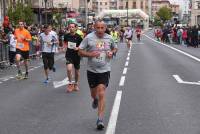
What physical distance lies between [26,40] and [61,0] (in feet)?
281

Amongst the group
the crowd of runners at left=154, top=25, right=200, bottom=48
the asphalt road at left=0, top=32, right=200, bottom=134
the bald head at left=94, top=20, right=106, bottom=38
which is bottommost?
the crowd of runners at left=154, top=25, right=200, bottom=48

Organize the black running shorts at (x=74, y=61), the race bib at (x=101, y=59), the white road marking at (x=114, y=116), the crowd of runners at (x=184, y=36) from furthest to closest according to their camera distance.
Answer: the crowd of runners at (x=184, y=36) → the black running shorts at (x=74, y=61) → the race bib at (x=101, y=59) → the white road marking at (x=114, y=116)

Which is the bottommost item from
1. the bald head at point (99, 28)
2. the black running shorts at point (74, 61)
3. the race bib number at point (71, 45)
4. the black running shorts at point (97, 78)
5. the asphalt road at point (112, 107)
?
the asphalt road at point (112, 107)

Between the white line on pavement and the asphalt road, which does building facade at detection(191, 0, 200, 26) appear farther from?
the asphalt road

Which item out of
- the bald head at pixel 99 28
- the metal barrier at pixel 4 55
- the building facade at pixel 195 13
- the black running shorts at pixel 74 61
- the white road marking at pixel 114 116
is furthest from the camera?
the building facade at pixel 195 13

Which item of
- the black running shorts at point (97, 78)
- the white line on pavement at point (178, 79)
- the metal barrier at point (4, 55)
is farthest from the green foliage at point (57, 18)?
the black running shorts at point (97, 78)

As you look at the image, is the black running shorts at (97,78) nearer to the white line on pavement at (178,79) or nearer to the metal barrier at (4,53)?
the white line on pavement at (178,79)

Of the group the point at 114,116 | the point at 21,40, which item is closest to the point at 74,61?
the point at 21,40

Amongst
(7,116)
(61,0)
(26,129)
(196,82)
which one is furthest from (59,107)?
(61,0)

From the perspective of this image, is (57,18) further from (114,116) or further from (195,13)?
(195,13)

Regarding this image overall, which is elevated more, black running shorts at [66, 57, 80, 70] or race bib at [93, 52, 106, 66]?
race bib at [93, 52, 106, 66]

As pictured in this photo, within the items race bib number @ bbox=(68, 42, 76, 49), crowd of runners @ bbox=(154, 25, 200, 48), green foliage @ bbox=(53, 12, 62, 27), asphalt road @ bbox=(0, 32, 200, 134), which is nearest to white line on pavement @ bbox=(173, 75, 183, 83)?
asphalt road @ bbox=(0, 32, 200, 134)

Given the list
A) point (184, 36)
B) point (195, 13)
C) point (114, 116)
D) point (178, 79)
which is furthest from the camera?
point (195, 13)

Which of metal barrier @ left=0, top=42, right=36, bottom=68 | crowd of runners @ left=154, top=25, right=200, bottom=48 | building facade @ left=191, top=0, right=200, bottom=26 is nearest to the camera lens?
metal barrier @ left=0, top=42, right=36, bottom=68
